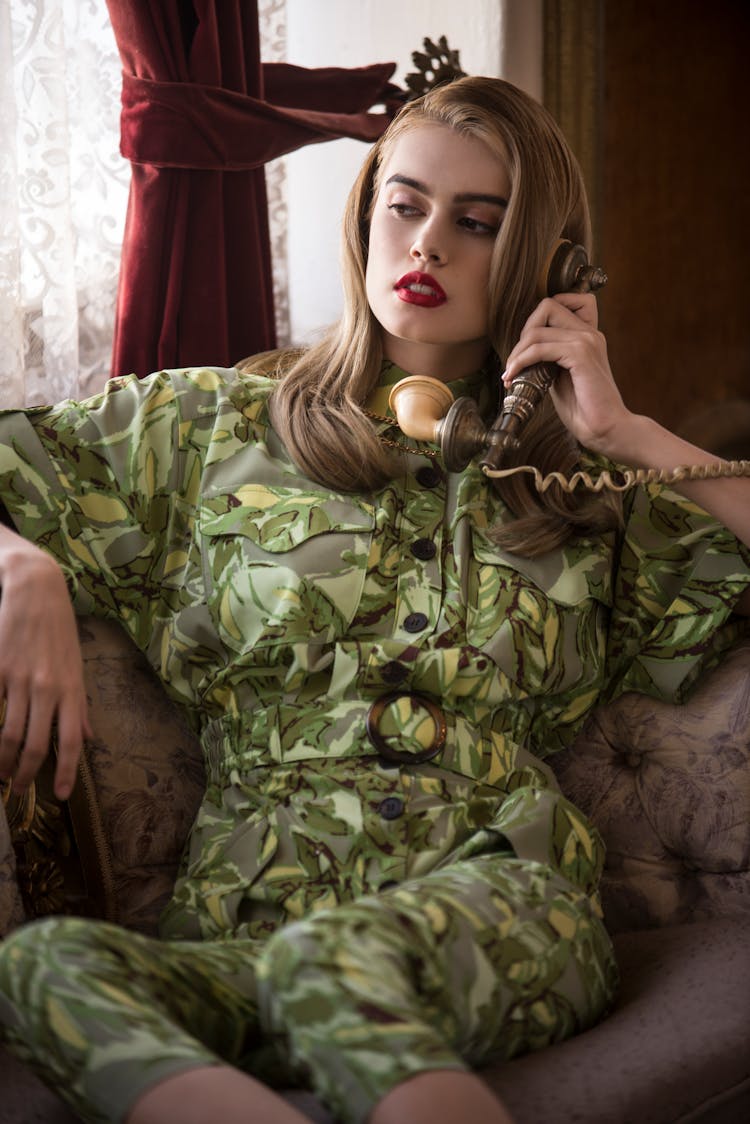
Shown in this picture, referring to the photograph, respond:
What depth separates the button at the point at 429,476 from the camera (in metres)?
1.66

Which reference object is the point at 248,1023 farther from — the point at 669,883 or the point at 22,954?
the point at 669,883

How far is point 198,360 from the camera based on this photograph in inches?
→ 81.7

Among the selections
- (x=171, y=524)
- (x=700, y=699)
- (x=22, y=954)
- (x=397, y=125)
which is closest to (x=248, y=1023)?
(x=22, y=954)

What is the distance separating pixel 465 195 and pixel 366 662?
614 millimetres

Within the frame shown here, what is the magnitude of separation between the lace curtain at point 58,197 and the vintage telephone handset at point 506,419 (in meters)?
0.65

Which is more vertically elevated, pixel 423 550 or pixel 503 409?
pixel 503 409

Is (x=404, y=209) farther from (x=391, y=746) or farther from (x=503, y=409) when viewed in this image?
(x=391, y=746)

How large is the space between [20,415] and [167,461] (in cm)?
19

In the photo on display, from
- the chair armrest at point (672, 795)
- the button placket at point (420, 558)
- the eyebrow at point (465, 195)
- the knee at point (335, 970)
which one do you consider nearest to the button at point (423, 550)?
the button placket at point (420, 558)

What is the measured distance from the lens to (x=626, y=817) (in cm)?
168

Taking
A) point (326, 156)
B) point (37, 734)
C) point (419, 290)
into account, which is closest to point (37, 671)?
point (37, 734)

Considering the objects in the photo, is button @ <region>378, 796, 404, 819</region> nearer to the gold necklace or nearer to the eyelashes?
the gold necklace

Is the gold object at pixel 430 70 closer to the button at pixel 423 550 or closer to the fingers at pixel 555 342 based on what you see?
the fingers at pixel 555 342

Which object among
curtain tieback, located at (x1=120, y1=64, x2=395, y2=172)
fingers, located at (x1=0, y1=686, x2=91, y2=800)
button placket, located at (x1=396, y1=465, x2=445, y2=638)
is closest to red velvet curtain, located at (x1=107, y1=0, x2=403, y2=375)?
curtain tieback, located at (x1=120, y1=64, x2=395, y2=172)
